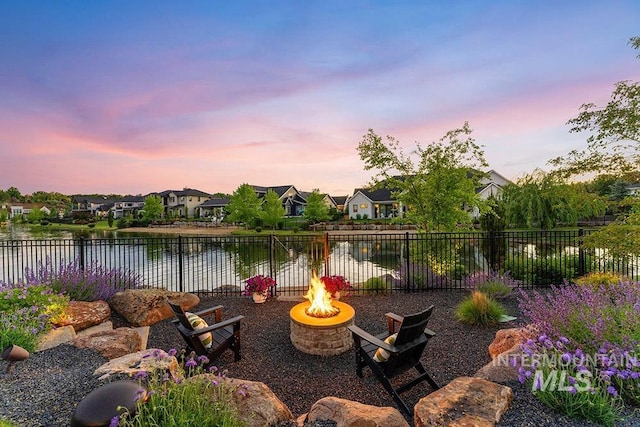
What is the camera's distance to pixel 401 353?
3.38 meters

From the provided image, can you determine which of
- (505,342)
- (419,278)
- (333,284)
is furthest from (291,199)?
(505,342)

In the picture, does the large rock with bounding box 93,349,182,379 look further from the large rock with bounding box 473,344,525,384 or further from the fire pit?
the large rock with bounding box 473,344,525,384

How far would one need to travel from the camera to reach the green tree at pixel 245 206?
116ft

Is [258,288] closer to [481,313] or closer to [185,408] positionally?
[481,313]

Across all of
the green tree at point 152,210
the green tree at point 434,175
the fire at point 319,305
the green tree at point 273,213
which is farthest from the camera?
the green tree at point 152,210

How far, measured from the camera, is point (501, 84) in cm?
898

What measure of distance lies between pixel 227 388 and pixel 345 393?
5.84 feet

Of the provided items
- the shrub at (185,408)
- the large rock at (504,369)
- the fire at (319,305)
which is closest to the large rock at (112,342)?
the shrub at (185,408)

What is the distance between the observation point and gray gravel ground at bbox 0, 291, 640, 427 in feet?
7.51

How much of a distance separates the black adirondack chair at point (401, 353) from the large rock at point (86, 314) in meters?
4.76

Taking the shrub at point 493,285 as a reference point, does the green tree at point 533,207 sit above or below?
above

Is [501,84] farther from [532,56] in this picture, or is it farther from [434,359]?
[434,359]

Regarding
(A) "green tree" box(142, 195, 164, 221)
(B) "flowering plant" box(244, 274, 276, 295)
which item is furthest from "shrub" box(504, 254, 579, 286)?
(A) "green tree" box(142, 195, 164, 221)

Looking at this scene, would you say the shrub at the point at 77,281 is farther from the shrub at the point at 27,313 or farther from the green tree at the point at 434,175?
the green tree at the point at 434,175
